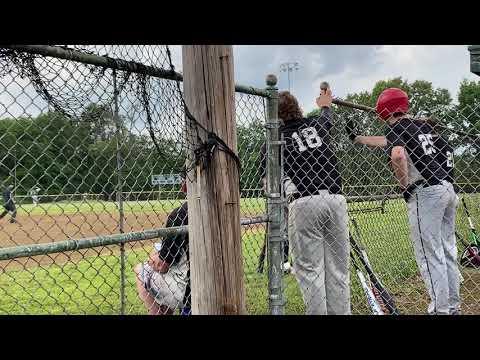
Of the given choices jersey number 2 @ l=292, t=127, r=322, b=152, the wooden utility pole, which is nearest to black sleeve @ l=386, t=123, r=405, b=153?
jersey number 2 @ l=292, t=127, r=322, b=152

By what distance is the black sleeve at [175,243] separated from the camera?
3.39 metres

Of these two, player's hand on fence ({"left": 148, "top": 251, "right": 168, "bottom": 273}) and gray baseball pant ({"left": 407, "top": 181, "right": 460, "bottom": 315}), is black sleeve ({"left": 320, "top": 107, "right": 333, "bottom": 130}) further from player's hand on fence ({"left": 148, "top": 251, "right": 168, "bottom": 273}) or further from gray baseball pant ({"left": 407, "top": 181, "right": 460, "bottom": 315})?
player's hand on fence ({"left": 148, "top": 251, "right": 168, "bottom": 273})

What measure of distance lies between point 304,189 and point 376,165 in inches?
70.3

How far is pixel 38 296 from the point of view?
6914mm

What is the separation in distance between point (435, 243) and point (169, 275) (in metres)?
2.22

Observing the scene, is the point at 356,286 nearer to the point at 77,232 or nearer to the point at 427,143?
the point at 427,143

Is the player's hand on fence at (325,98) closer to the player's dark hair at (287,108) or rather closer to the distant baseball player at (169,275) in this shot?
the player's dark hair at (287,108)

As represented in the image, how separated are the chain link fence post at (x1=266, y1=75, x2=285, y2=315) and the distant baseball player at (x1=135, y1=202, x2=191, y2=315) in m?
0.58

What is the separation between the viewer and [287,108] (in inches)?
162

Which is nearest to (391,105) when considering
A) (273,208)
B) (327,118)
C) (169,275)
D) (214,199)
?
(327,118)

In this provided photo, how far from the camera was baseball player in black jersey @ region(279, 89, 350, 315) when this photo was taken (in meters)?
3.98

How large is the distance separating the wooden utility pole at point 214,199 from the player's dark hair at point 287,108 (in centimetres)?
221
